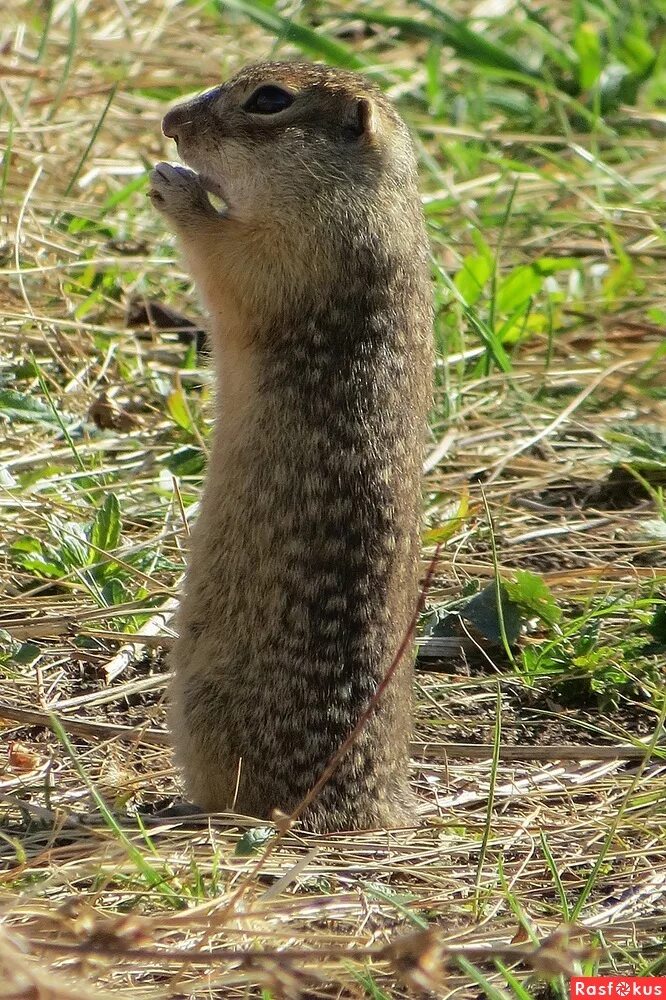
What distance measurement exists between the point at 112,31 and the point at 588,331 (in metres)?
3.47

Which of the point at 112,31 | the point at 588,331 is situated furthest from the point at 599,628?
the point at 112,31

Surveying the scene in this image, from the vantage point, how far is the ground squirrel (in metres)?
3.41

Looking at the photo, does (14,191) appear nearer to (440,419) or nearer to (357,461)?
(440,419)

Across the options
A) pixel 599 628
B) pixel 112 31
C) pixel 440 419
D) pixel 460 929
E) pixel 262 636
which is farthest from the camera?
pixel 112 31

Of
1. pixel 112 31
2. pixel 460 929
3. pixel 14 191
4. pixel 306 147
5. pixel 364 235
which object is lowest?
pixel 460 929

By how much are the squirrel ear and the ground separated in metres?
1.21

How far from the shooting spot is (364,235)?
3613mm

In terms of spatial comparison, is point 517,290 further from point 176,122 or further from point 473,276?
point 176,122

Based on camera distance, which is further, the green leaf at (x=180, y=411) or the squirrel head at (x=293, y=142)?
the green leaf at (x=180, y=411)

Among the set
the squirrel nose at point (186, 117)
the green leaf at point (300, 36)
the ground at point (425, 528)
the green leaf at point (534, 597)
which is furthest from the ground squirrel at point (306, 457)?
the green leaf at point (300, 36)

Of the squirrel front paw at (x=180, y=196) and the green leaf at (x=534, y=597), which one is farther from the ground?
the squirrel front paw at (x=180, y=196)

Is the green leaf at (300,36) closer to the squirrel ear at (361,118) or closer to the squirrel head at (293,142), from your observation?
the squirrel head at (293,142)

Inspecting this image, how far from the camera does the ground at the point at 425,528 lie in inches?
115

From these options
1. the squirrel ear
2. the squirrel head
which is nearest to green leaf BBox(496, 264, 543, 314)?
the squirrel head
